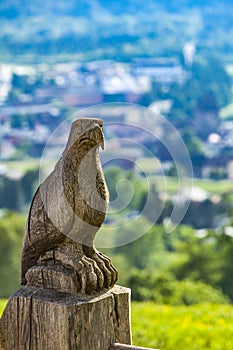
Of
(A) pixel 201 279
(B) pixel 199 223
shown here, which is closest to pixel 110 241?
(A) pixel 201 279

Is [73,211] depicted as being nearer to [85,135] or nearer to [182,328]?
[85,135]

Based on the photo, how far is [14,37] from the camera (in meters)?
32.5

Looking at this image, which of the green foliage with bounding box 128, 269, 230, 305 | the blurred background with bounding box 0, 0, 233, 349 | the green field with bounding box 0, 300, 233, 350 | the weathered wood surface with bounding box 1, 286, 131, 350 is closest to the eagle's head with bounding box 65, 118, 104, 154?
the weathered wood surface with bounding box 1, 286, 131, 350

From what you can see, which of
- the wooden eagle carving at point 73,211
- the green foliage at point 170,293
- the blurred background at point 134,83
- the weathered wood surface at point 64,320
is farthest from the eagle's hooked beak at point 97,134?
the blurred background at point 134,83

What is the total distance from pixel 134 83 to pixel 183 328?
21.6 meters

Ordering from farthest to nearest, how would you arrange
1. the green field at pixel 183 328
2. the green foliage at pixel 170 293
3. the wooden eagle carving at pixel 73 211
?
the green foliage at pixel 170 293 → the green field at pixel 183 328 → the wooden eagle carving at pixel 73 211

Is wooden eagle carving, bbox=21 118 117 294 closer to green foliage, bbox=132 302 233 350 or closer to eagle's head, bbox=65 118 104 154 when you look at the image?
eagle's head, bbox=65 118 104 154

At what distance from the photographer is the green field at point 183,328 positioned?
19.8 feet

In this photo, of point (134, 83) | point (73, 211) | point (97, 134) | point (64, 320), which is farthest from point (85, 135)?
point (134, 83)

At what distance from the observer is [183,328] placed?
6.29m

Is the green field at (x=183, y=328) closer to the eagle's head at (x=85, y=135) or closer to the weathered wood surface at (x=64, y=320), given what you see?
the weathered wood surface at (x=64, y=320)

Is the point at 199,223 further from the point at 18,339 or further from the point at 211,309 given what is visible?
the point at 18,339

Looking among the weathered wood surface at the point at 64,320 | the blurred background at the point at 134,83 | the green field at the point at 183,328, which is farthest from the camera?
the blurred background at the point at 134,83

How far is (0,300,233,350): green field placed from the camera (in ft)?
19.8
